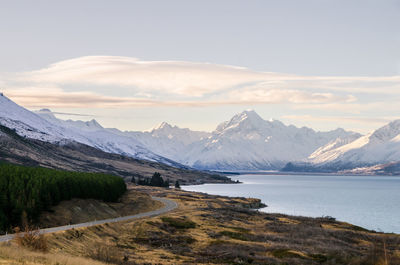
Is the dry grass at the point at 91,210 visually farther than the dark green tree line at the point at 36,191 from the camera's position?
Yes

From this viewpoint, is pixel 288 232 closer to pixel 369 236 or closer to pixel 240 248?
pixel 369 236

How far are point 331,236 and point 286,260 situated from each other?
95.7 ft

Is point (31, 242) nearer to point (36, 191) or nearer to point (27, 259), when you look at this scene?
point (27, 259)

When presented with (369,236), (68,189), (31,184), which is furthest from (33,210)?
(369,236)

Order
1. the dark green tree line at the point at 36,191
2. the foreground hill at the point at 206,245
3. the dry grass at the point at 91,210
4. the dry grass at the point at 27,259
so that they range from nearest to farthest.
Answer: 1. the dry grass at the point at 27,259
2. the foreground hill at the point at 206,245
3. the dark green tree line at the point at 36,191
4. the dry grass at the point at 91,210

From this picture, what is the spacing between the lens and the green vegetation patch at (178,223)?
82.9 meters

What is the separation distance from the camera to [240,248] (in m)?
64.1

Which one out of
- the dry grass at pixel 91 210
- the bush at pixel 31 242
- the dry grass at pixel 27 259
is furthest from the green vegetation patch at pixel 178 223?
the dry grass at pixel 27 259

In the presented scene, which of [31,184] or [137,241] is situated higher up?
[31,184]

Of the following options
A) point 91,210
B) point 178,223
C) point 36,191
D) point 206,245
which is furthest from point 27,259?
point 91,210

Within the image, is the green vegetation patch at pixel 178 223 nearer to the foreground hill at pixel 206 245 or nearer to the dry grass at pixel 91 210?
the foreground hill at pixel 206 245

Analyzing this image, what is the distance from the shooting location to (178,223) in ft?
277

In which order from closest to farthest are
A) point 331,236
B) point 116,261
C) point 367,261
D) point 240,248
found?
point 116,261 → point 367,261 → point 240,248 → point 331,236

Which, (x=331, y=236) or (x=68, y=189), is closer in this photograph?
(x=331, y=236)
